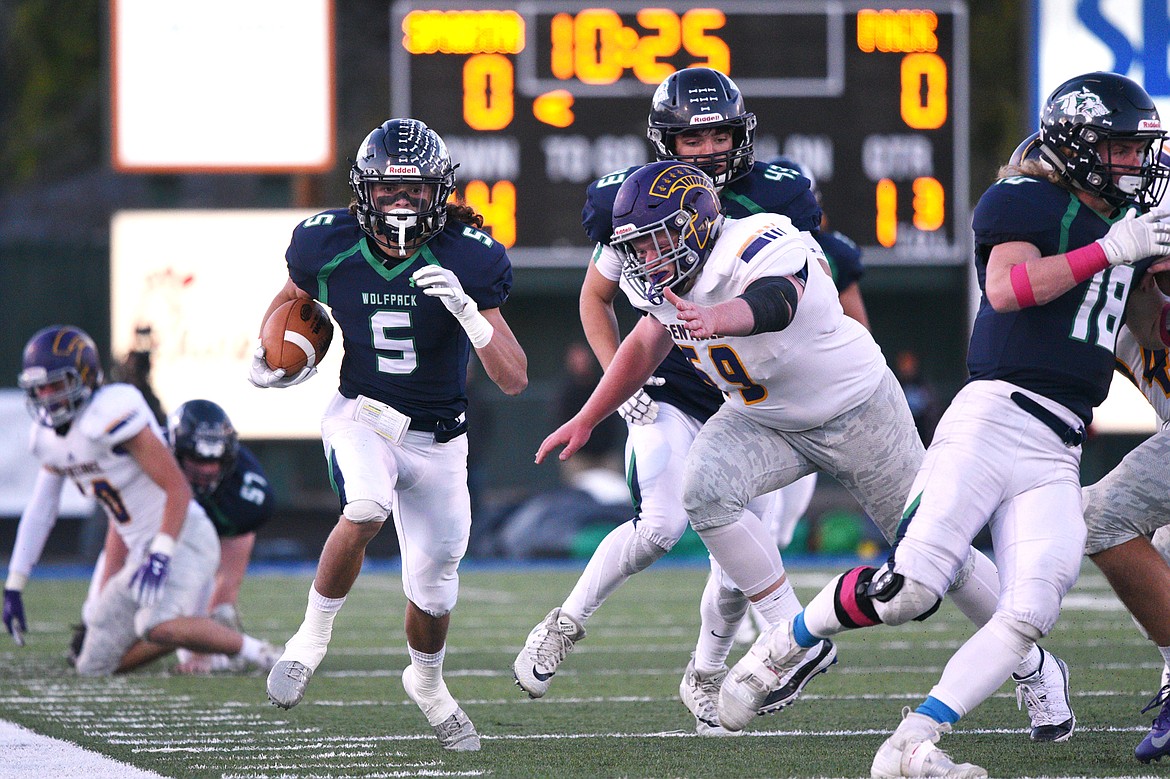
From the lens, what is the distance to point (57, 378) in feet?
20.1

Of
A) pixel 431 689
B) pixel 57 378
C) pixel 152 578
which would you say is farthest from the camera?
pixel 57 378

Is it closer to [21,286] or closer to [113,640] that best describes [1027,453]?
[113,640]

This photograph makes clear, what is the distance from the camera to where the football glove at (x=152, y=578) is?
232 inches

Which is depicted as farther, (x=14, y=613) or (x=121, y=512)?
(x=121, y=512)

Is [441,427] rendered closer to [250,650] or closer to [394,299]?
[394,299]

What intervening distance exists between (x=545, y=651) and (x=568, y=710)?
0.57m

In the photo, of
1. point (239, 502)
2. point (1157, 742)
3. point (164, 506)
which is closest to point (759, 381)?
point (1157, 742)

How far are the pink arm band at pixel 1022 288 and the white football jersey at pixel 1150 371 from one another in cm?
69

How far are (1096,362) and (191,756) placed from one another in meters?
2.24

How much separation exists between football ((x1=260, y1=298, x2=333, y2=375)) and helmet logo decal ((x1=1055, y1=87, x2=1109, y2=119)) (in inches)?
75.6

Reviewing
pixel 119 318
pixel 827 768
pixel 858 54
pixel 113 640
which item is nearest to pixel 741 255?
pixel 827 768

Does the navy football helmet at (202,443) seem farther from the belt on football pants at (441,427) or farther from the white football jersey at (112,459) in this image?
the belt on football pants at (441,427)

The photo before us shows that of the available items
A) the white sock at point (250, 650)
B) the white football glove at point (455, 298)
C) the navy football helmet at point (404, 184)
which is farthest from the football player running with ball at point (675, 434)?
the white sock at point (250, 650)

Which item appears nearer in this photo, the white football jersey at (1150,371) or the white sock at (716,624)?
the white football jersey at (1150,371)
